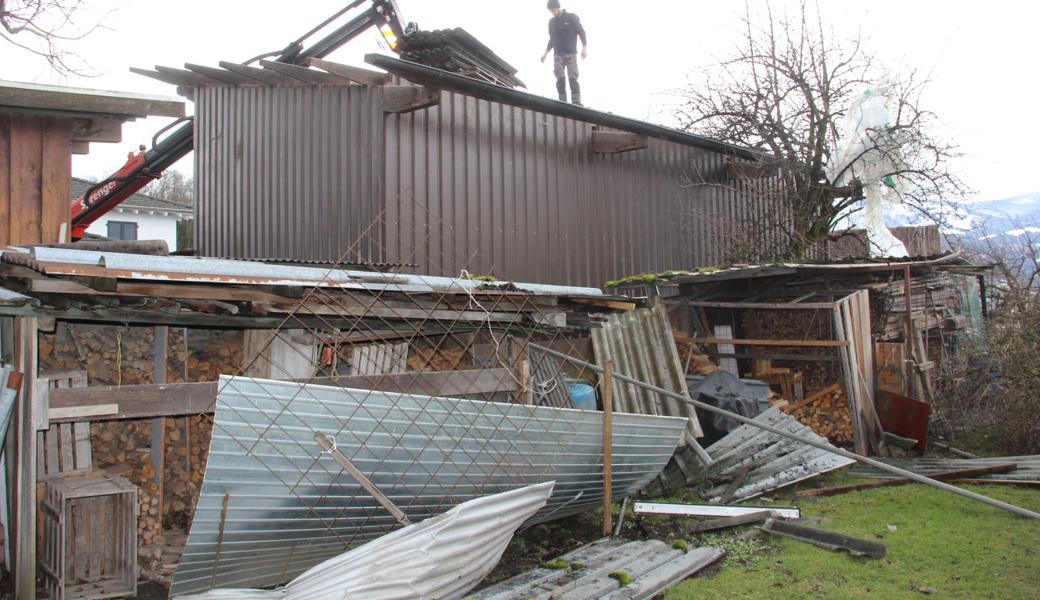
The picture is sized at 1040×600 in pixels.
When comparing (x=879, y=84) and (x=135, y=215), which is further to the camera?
(x=135, y=215)

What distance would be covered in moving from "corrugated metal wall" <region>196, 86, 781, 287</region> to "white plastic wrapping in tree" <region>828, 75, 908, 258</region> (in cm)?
359

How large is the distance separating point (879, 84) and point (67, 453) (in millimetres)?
14161

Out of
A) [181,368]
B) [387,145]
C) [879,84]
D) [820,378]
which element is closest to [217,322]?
[181,368]

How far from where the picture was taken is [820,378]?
11.9 metres

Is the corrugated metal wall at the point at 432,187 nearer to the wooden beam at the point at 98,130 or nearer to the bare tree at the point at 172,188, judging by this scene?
the wooden beam at the point at 98,130

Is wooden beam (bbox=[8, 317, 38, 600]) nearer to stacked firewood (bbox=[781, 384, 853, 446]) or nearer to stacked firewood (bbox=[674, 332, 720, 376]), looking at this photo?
stacked firewood (bbox=[674, 332, 720, 376])

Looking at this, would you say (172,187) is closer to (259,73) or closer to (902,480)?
(259,73)

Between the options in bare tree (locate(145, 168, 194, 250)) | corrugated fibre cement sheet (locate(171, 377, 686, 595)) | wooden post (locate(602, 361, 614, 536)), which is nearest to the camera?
corrugated fibre cement sheet (locate(171, 377, 686, 595))

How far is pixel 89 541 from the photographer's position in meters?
5.54

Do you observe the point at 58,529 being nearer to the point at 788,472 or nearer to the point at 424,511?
the point at 424,511

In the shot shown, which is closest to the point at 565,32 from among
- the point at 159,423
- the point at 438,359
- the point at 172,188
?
the point at 438,359

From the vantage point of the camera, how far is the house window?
111ft

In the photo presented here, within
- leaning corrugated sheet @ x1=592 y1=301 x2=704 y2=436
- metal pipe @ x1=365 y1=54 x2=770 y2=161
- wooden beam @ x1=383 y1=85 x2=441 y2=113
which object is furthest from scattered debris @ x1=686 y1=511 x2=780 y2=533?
metal pipe @ x1=365 y1=54 x2=770 y2=161

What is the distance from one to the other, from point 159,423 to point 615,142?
25.1 feet
